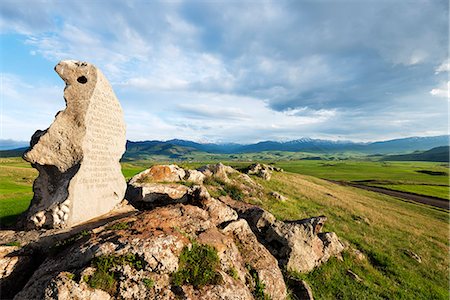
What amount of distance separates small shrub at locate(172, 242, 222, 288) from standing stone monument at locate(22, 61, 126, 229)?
8596 millimetres

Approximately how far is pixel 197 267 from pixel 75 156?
36.4ft

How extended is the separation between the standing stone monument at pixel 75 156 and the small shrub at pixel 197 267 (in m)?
8.60

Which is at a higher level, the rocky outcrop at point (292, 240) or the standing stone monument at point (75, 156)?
the standing stone monument at point (75, 156)

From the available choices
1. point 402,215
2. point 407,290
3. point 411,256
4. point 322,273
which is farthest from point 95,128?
point 402,215

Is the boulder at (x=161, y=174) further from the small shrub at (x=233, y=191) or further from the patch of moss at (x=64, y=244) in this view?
the patch of moss at (x=64, y=244)

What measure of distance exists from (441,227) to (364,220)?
59.5 feet

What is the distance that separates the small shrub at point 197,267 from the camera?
34.5ft

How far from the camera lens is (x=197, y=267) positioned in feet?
36.3

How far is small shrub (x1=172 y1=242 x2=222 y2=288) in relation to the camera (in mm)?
10522

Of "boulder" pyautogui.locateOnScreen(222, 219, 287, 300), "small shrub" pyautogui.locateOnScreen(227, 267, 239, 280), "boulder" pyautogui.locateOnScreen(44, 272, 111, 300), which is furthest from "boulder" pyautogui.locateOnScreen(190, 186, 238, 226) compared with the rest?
"boulder" pyautogui.locateOnScreen(44, 272, 111, 300)

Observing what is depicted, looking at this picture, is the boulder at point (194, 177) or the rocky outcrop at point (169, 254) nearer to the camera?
the rocky outcrop at point (169, 254)

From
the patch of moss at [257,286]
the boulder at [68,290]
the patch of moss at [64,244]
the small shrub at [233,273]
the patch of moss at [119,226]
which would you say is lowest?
the patch of moss at [257,286]

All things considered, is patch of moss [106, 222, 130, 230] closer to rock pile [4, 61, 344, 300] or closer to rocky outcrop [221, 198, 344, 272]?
rock pile [4, 61, 344, 300]

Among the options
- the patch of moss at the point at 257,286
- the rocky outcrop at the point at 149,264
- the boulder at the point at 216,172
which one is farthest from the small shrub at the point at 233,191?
the patch of moss at the point at 257,286
